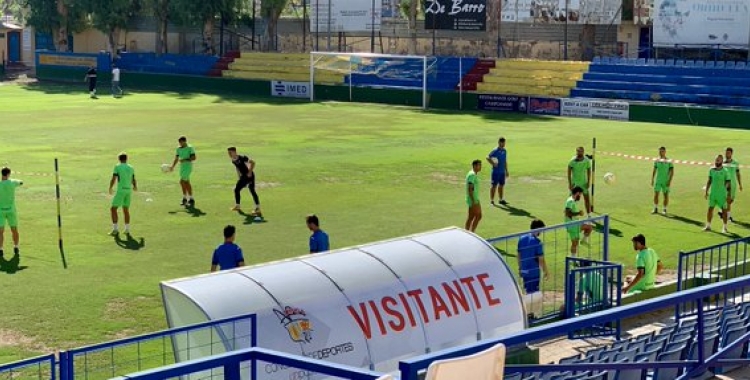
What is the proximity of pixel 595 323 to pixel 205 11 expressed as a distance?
6811 cm

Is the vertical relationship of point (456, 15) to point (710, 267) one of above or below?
above

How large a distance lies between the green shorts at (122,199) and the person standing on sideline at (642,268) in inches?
420

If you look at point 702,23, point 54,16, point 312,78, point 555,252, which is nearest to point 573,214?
point 555,252

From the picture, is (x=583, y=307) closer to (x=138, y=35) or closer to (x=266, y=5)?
(x=266, y=5)

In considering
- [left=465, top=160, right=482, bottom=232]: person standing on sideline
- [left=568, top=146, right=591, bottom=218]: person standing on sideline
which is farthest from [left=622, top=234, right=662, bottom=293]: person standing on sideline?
[left=568, top=146, right=591, bottom=218]: person standing on sideline

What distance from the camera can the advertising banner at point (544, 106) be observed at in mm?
53812

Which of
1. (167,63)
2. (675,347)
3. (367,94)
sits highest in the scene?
(167,63)

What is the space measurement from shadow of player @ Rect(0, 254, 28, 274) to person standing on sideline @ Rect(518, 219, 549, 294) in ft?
29.9

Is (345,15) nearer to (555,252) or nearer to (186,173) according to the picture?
(186,173)

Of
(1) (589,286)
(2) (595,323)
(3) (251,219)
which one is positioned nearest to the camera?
(2) (595,323)

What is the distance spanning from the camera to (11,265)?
21875 millimetres

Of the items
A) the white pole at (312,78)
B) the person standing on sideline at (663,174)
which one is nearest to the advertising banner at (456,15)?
the white pole at (312,78)

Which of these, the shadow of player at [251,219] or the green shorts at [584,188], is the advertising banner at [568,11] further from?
the shadow of player at [251,219]

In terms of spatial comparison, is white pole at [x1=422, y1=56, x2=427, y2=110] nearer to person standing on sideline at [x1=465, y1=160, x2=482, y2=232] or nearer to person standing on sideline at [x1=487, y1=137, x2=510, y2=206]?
person standing on sideline at [x1=487, y1=137, x2=510, y2=206]
